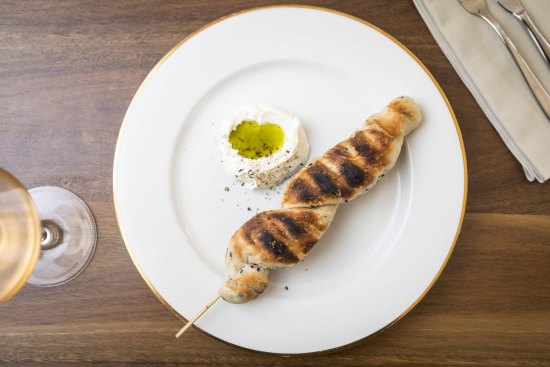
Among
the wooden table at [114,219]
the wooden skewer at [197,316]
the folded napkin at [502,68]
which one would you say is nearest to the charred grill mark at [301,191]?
the wooden skewer at [197,316]

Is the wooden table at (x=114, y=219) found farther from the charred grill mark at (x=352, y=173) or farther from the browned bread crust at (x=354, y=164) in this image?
the charred grill mark at (x=352, y=173)

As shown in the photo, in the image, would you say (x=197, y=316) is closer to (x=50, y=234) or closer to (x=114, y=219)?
(x=114, y=219)

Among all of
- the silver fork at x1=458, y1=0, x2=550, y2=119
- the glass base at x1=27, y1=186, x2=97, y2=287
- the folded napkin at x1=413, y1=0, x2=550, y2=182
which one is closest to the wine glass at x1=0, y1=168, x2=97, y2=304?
the glass base at x1=27, y1=186, x2=97, y2=287

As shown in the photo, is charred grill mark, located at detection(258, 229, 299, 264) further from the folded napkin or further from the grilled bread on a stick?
the folded napkin

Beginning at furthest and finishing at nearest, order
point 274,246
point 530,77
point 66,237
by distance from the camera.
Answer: point 66,237, point 530,77, point 274,246

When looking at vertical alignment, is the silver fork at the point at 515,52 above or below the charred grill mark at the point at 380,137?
above

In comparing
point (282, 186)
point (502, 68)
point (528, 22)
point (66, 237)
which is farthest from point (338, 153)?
point (66, 237)

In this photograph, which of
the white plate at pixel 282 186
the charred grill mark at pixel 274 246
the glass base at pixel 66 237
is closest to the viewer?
the charred grill mark at pixel 274 246
